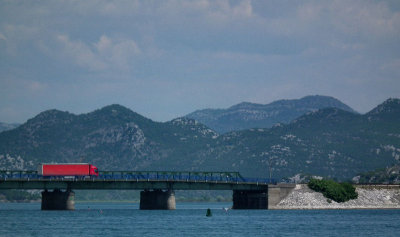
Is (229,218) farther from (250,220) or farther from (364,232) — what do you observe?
(364,232)

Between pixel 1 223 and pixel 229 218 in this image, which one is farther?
pixel 229 218

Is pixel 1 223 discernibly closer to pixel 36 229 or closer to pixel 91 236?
pixel 36 229

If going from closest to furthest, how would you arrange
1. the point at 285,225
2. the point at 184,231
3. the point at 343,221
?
the point at 184,231 < the point at 285,225 < the point at 343,221

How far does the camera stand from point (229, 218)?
→ 611ft

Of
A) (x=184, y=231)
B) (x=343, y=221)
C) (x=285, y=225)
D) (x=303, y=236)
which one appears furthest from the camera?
(x=343, y=221)

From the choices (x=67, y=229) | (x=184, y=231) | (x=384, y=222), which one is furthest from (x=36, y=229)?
(x=384, y=222)

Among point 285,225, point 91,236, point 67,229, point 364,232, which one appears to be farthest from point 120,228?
point 364,232

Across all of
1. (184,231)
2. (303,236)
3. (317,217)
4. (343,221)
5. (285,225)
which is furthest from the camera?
(317,217)

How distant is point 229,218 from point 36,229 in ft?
169

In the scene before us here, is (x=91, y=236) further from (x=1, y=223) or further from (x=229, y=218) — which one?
(x=229, y=218)

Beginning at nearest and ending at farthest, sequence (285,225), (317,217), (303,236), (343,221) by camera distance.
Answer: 1. (303,236)
2. (285,225)
3. (343,221)
4. (317,217)

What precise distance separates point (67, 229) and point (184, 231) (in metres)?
20.5

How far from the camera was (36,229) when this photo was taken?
14850 cm

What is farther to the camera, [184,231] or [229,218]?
[229,218]
